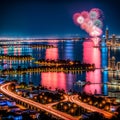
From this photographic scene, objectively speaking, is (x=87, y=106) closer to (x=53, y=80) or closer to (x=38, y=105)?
(x=38, y=105)

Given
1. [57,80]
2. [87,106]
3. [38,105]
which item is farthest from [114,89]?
[38,105]

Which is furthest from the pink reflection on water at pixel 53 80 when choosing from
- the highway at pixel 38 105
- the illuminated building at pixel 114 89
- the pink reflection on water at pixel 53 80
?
the highway at pixel 38 105

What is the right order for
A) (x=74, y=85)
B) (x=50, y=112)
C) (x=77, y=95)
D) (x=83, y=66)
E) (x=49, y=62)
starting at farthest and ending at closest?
(x=49, y=62), (x=83, y=66), (x=74, y=85), (x=77, y=95), (x=50, y=112)

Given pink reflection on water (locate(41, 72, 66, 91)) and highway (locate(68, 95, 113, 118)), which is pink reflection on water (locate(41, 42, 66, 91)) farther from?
highway (locate(68, 95, 113, 118))

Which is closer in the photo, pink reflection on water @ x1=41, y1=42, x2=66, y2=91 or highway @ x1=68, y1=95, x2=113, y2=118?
highway @ x1=68, y1=95, x2=113, y2=118

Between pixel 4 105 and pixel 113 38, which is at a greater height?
pixel 113 38

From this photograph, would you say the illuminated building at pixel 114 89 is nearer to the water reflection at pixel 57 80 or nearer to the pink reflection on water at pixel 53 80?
the water reflection at pixel 57 80

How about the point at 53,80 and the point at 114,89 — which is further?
the point at 53,80

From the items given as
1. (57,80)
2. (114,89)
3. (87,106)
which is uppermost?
(57,80)

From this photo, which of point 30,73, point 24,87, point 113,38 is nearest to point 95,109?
point 24,87

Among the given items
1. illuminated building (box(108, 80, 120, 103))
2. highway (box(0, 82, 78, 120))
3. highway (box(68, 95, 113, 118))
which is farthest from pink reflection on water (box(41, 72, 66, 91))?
highway (box(68, 95, 113, 118))

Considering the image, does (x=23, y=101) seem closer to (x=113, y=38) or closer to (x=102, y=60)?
(x=102, y=60)
